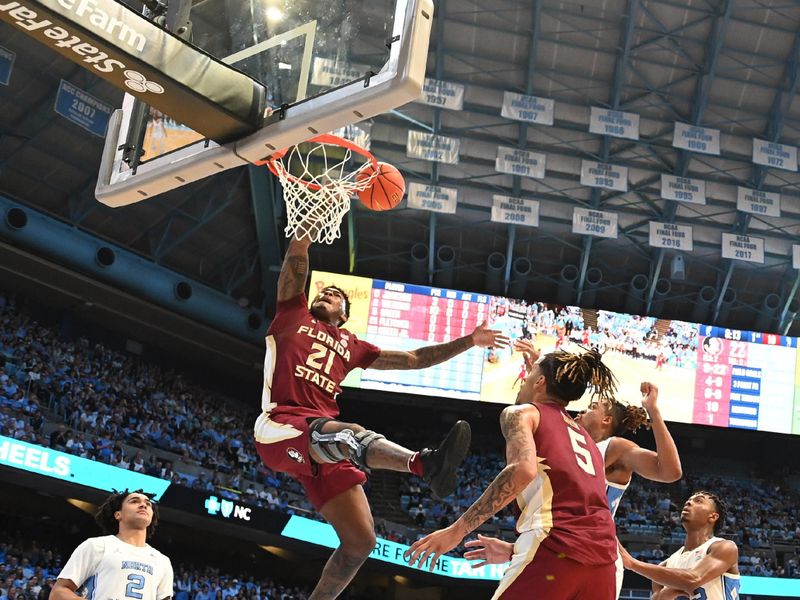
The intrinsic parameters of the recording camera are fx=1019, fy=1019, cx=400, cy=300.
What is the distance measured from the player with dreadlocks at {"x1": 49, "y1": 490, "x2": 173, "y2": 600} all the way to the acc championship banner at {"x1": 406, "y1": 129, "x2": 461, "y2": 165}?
1699 cm

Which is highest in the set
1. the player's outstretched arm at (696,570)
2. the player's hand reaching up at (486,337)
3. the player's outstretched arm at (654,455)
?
the player's hand reaching up at (486,337)

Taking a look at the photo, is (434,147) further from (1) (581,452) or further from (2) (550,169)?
(1) (581,452)

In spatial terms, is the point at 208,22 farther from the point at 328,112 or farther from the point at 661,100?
the point at 661,100

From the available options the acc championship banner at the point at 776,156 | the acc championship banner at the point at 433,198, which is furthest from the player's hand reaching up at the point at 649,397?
the acc championship banner at the point at 776,156

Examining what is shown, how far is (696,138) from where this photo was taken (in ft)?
74.5

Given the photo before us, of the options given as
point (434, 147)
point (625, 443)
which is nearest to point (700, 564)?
point (625, 443)

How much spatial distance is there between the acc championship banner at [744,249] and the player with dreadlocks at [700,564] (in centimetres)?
1858

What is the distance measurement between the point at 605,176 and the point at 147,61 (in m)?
18.7

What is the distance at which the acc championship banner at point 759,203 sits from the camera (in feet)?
78.1

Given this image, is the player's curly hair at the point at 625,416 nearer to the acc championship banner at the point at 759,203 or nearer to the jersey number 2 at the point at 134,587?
the jersey number 2 at the point at 134,587

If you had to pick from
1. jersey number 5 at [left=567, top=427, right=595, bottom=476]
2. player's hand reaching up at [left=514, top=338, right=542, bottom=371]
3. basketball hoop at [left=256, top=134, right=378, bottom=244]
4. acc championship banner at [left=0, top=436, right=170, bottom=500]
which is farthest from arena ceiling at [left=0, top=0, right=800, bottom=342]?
jersey number 5 at [left=567, top=427, right=595, bottom=476]

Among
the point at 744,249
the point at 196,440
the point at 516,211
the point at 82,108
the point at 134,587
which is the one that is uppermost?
the point at 744,249

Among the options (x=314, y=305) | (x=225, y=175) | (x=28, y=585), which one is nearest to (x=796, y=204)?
(x=225, y=175)

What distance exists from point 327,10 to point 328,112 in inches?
30.5
